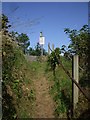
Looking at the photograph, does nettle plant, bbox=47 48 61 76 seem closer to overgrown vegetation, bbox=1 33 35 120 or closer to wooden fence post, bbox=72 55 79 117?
overgrown vegetation, bbox=1 33 35 120

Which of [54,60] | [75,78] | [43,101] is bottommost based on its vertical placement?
[43,101]

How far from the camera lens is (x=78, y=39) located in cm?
1080

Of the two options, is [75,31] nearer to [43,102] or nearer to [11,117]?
[43,102]

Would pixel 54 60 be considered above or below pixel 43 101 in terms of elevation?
above

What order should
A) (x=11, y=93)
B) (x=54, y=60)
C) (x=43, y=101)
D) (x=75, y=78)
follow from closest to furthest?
(x=11, y=93) → (x=75, y=78) → (x=43, y=101) → (x=54, y=60)

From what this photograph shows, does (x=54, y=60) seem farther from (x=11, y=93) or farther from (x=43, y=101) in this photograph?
(x=11, y=93)

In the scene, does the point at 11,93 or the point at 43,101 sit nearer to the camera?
the point at 11,93

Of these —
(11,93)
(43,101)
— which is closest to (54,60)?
(43,101)

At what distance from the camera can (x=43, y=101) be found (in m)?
8.03

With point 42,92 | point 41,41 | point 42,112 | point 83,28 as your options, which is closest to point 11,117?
point 42,112

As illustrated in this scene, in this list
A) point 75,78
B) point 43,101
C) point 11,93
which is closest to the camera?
point 11,93

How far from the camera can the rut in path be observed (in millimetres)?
7139

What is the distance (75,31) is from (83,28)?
777 mm

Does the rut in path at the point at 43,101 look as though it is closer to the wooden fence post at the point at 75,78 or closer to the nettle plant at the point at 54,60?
the wooden fence post at the point at 75,78
